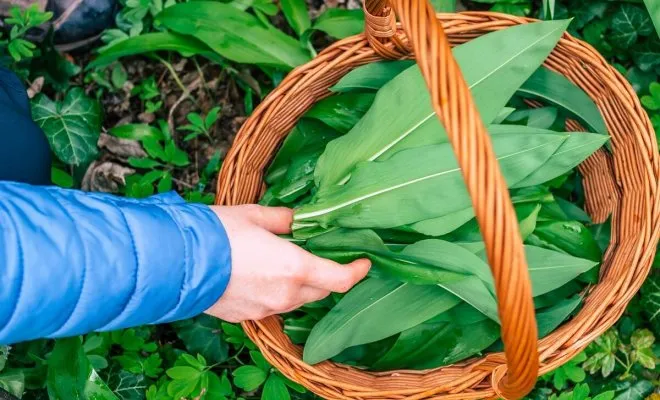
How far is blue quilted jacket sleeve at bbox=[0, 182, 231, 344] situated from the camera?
2.43 feet

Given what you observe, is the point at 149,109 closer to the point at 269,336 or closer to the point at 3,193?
the point at 269,336

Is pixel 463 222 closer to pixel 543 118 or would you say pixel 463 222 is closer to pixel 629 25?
pixel 543 118

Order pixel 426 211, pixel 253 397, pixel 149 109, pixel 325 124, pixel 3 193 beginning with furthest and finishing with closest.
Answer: pixel 149 109 < pixel 253 397 < pixel 325 124 < pixel 426 211 < pixel 3 193

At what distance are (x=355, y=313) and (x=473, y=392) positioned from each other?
22 centimetres

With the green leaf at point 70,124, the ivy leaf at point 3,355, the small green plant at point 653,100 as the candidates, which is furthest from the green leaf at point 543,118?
the ivy leaf at point 3,355

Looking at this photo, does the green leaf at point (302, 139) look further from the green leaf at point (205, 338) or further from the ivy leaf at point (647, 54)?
the ivy leaf at point (647, 54)

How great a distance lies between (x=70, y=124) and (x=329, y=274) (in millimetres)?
715

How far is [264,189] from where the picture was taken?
51.0 inches

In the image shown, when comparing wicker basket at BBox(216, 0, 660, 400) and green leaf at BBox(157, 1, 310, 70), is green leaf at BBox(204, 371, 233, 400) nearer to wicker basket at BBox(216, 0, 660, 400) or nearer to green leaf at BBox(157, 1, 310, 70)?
wicker basket at BBox(216, 0, 660, 400)

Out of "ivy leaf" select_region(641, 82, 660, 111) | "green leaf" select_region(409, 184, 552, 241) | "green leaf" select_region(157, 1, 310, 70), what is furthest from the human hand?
"ivy leaf" select_region(641, 82, 660, 111)

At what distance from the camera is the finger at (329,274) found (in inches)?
37.7

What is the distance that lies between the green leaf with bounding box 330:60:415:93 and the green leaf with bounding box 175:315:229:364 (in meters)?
0.53

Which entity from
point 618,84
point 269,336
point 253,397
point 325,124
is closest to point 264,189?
point 325,124

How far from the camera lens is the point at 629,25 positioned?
4.49 feet
